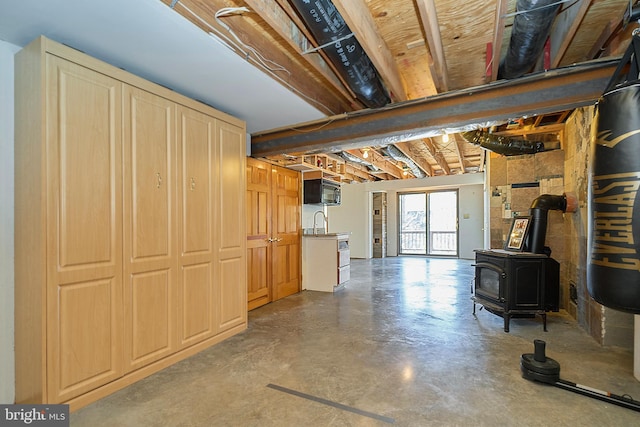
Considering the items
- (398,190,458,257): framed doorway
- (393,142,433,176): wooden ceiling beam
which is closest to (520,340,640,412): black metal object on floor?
(393,142,433,176): wooden ceiling beam

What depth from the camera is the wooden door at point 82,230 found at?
1.81 metres

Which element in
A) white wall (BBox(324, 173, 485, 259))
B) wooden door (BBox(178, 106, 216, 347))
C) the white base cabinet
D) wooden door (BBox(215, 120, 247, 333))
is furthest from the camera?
white wall (BBox(324, 173, 485, 259))

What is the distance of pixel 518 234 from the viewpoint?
3.67 m

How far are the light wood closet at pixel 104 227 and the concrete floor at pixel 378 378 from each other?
0.29 meters

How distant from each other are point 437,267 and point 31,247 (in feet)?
24.0

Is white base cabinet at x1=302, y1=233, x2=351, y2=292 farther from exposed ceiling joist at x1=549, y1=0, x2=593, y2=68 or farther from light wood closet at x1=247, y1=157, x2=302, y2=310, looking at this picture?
exposed ceiling joist at x1=549, y1=0, x2=593, y2=68

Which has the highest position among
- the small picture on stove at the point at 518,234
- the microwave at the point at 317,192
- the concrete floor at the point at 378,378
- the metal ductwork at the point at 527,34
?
the metal ductwork at the point at 527,34

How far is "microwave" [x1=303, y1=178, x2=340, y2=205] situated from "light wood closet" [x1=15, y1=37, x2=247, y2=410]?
248cm

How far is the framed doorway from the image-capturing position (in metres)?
9.19

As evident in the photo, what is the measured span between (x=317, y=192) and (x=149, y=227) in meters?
3.15

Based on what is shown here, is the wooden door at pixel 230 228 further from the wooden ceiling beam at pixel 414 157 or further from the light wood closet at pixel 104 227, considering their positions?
the wooden ceiling beam at pixel 414 157

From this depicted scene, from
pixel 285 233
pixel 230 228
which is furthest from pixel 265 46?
pixel 285 233

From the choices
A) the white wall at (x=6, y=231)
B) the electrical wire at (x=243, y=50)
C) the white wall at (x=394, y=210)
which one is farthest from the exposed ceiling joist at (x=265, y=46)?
the white wall at (x=394, y=210)

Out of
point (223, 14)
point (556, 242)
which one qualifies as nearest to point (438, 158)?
point (556, 242)
